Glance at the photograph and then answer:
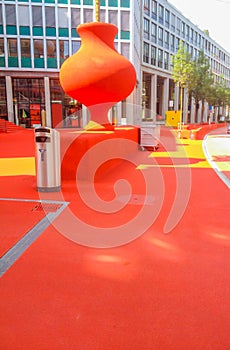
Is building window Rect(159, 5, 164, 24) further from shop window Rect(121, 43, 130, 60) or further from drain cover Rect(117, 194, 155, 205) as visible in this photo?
drain cover Rect(117, 194, 155, 205)

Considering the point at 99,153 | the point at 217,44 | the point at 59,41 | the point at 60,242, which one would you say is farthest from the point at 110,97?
the point at 217,44

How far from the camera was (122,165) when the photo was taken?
407 inches

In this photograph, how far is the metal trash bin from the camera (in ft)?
21.6

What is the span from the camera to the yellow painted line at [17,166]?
9211 millimetres

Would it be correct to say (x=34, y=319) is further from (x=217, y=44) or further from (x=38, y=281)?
(x=217, y=44)

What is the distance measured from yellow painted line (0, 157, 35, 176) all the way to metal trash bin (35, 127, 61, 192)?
7.83 ft

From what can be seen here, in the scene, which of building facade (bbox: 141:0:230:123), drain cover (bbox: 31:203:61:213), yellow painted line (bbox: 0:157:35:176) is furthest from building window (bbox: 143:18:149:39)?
drain cover (bbox: 31:203:61:213)

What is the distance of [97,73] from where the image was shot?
8.70m

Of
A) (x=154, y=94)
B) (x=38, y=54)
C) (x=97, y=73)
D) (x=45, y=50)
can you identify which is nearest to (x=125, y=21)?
(x=45, y=50)

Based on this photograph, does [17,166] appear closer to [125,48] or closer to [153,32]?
[125,48]

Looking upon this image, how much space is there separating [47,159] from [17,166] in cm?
411

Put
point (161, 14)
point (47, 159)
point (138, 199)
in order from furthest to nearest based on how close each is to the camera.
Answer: point (161, 14) → point (47, 159) → point (138, 199)

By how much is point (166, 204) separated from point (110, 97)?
437 centimetres

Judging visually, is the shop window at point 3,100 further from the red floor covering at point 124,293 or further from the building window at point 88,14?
the red floor covering at point 124,293
